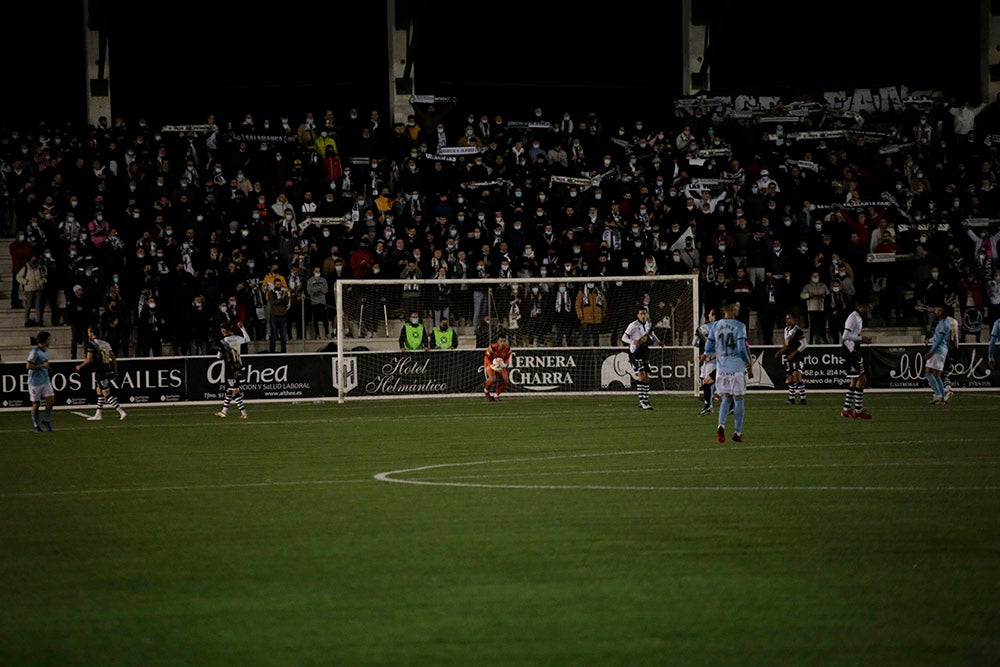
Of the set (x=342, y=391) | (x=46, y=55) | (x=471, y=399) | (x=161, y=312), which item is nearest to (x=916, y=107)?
(x=471, y=399)

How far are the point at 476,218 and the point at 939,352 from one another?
12.6m

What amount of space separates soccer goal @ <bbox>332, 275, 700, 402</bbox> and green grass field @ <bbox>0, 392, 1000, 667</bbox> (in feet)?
34.2

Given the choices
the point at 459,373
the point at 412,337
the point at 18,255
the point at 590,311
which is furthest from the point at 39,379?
the point at 590,311

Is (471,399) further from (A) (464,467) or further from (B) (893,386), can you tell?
(A) (464,467)

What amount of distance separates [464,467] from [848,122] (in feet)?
90.4

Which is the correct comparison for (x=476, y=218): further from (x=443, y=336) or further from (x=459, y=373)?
(x=459, y=373)

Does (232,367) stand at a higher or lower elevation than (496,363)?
higher

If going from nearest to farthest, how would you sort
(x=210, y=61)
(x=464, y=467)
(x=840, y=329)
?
(x=464, y=467) → (x=840, y=329) → (x=210, y=61)

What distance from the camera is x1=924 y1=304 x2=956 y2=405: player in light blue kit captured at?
85.7 ft

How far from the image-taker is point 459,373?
30.6 metres

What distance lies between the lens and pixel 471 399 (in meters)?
30.6

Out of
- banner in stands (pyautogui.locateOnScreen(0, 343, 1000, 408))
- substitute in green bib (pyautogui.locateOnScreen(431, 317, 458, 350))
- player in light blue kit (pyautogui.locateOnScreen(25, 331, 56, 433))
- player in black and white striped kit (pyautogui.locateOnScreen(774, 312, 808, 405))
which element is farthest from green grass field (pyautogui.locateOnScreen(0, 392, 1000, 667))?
substitute in green bib (pyautogui.locateOnScreen(431, 317, 458, 350))

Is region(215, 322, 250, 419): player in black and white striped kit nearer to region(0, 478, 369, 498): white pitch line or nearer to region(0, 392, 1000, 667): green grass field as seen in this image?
region(0, 392, 1000, 667): green grass field

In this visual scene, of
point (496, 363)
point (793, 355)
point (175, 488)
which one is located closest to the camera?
point (175, 488)
